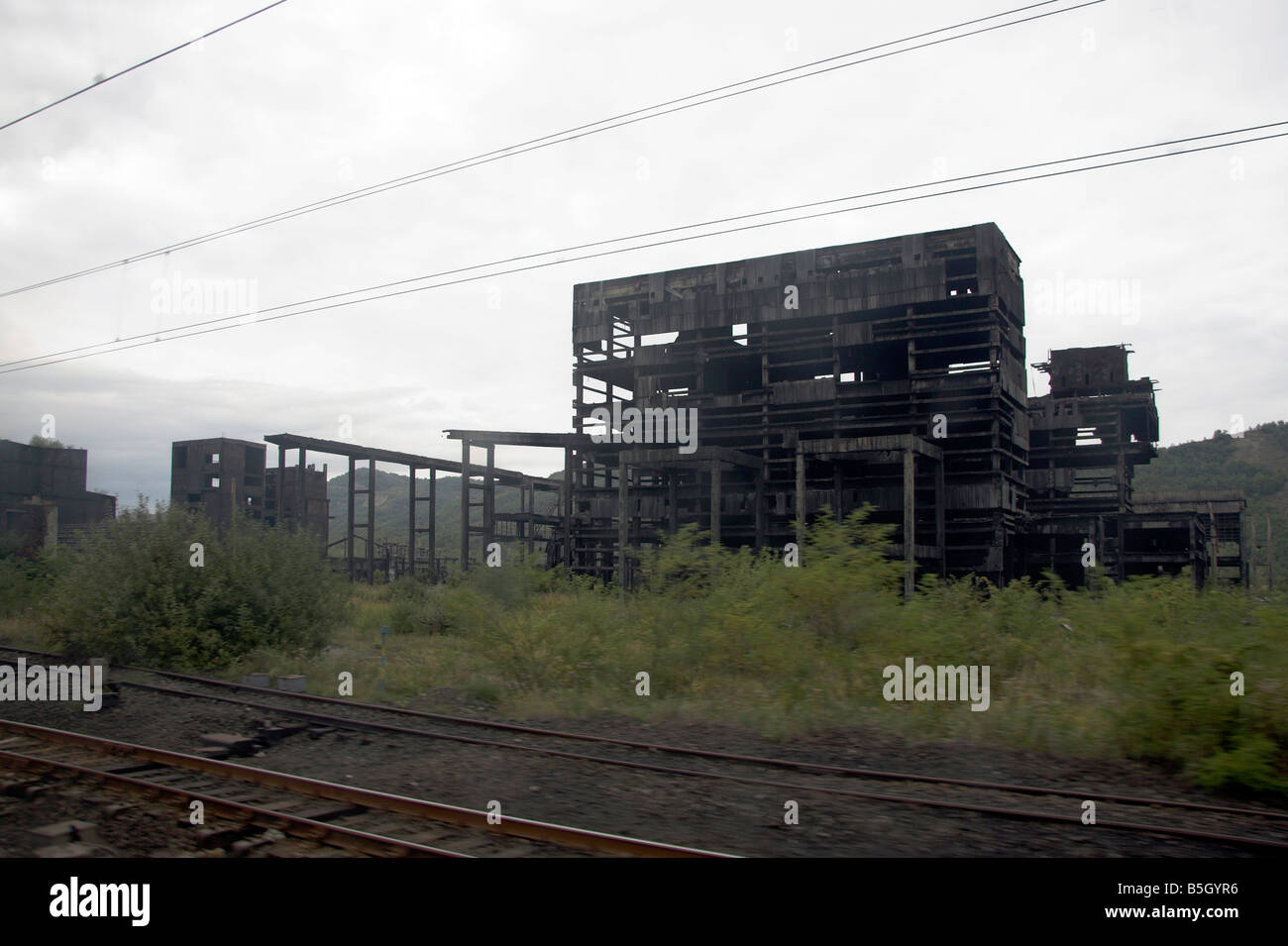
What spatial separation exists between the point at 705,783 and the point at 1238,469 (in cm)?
9690

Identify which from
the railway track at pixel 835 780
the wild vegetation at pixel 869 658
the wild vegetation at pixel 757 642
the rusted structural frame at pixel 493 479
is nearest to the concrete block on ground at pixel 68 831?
the railway track at pixel 835 780

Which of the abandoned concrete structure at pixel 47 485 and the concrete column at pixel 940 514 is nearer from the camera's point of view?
the concrete column at pixel 940 514

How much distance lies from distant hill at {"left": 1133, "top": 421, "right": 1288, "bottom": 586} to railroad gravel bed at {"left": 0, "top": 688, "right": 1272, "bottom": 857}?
250 ft

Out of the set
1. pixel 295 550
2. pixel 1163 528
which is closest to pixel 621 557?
pixel 295 550

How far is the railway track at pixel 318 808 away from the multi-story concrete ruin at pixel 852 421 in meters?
19.3

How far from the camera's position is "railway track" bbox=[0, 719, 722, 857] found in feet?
21.1

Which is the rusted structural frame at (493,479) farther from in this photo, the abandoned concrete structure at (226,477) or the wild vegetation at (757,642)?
the abandoned concrete structure at (226,477)

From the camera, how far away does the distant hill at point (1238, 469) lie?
75750mm

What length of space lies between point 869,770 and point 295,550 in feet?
47.4

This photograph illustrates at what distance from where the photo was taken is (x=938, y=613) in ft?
46.6

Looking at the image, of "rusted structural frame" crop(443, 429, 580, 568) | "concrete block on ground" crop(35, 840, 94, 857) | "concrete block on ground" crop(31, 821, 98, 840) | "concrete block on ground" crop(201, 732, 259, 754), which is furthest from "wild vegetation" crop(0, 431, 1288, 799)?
"rusted structural frame" crop(443, 429, 580, 568)

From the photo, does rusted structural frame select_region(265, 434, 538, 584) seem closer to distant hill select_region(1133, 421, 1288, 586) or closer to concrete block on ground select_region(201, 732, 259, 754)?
concrete block on ground select_region(201, 732, 259, 754)
